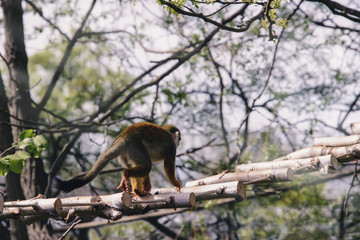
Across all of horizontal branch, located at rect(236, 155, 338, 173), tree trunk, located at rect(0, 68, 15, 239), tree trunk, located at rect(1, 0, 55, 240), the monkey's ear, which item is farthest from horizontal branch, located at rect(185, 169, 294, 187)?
tree trunk, located at rect(1, 0, 55, 240)

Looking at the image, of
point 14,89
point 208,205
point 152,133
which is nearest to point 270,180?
point 152,133

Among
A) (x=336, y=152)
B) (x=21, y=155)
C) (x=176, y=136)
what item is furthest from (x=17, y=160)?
(x=336, y=152)

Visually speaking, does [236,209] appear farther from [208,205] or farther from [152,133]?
[152,133]

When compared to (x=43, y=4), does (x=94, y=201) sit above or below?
below

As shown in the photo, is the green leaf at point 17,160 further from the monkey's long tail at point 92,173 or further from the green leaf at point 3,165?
the monkey's long tail at point 92,173

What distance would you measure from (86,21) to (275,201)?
4207 mm

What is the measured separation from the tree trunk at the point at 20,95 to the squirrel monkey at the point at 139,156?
2.34 meters

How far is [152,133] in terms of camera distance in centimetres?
410

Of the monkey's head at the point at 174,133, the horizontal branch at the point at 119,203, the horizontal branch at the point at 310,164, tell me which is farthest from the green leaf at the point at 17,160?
the horizontal branch at the point at 310,164

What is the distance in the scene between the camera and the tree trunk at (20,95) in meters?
5.94

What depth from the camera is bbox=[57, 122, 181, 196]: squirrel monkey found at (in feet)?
12.0

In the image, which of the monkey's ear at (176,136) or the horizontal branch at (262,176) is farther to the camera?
the monkey's ear at (176,136)

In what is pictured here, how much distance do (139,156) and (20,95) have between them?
2974 millimetres

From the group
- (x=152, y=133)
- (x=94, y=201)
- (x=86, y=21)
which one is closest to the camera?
(x=94, y=201)
